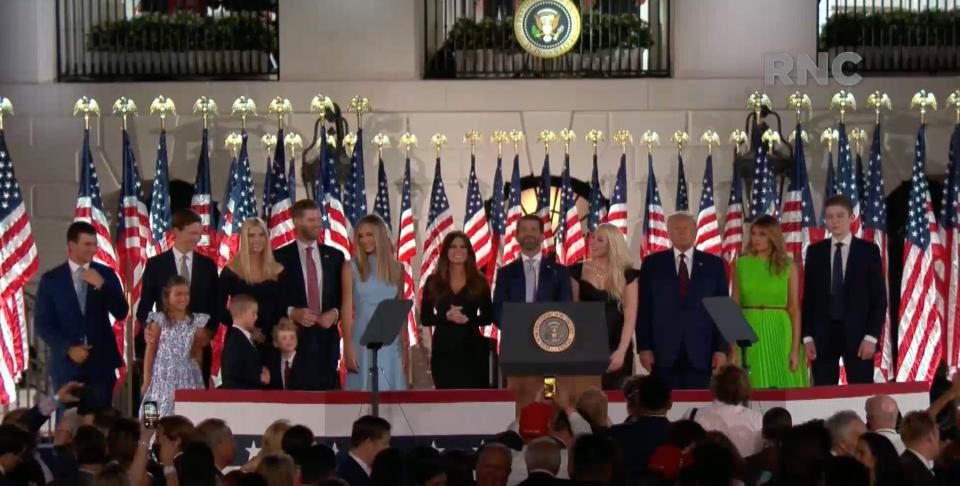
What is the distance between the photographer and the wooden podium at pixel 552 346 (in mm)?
11719

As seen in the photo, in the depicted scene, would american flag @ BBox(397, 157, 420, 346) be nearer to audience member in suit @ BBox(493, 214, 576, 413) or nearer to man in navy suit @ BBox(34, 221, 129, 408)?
audience member in suit @ BBox(493, 214, 576, 413)

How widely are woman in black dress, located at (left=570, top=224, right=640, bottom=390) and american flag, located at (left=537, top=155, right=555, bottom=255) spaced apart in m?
4.56

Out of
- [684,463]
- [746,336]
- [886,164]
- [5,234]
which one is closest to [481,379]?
[746,336]

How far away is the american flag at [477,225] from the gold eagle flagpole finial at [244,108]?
2.19m

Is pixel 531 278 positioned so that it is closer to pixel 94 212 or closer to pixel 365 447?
pixel 365 447

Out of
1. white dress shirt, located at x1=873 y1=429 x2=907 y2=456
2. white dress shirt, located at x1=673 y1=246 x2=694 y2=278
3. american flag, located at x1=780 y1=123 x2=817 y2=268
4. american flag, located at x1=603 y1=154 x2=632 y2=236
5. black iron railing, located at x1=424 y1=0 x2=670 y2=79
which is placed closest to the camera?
white dress shirt, located at x1=873 y1=429 x2=907 y2=456

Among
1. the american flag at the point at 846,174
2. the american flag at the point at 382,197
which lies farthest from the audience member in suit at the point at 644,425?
the american flag at the point at 382,197

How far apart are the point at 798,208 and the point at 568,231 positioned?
2044 mm

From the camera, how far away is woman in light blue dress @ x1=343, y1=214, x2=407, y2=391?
43.6ft

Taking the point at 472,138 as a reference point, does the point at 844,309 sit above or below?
below

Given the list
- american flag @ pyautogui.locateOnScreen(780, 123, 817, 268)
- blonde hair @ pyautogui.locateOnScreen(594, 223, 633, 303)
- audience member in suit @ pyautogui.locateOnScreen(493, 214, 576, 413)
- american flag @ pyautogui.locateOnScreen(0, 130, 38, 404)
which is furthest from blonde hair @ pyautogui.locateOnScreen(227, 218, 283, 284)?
american flag @ pyautogui.locateOnScreen(780, 123, 817, 268)

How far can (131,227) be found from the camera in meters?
18.4

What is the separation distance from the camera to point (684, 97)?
20.0 meters

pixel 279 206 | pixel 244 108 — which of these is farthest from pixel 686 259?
pixel 244 108
